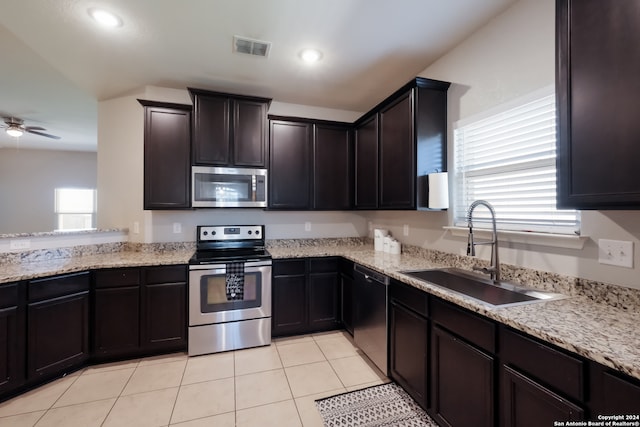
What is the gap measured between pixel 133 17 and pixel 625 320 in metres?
3.24

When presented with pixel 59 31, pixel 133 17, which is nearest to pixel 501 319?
pixel 133 17

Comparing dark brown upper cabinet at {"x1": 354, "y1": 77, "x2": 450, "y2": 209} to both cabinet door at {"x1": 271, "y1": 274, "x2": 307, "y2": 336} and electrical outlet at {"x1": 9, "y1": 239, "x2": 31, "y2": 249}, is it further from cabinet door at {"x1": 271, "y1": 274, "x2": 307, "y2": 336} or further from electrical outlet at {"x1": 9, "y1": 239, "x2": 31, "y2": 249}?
electrical outlet at {"x1": 9, "y1": 239, "x2": 31, "y2": 249}

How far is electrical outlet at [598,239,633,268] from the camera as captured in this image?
130cm

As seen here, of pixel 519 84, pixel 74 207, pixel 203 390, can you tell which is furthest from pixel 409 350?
pixel 74 207

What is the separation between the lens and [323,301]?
118 inches

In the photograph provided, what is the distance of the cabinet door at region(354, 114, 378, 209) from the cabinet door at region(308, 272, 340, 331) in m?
0.90

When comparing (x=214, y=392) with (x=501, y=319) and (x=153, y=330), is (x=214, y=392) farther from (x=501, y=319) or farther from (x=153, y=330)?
(x=501, y=319)

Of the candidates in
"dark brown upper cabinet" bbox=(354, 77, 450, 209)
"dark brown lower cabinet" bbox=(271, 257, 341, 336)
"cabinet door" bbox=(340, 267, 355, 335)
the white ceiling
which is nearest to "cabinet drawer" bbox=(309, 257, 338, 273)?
"dark brown lower cabinet" bbox=(271, 257, 341, 336)

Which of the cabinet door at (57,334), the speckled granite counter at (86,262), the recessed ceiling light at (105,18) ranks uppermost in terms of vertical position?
the recessed ceiling light at (105,18)

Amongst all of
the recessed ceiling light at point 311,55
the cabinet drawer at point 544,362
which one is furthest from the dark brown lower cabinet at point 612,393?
the recessed ceiling light at point 311,55

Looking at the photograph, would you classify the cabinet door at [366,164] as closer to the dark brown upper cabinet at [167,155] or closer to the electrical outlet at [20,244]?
the dark brown upper cabinet at [167,155]

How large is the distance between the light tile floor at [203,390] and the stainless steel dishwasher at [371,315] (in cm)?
14

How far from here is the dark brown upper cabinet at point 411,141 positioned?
225 centimetres

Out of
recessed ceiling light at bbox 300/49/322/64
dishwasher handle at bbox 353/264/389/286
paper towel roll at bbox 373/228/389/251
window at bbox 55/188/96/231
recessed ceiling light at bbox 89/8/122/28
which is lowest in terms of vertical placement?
dishwasher handle at bbox 353/264/389/286
